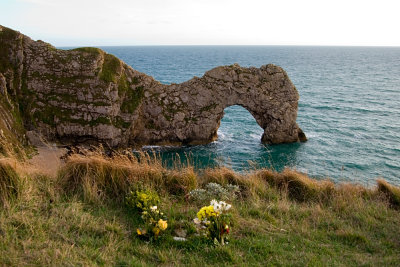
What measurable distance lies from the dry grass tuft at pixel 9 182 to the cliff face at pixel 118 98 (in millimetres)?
23441

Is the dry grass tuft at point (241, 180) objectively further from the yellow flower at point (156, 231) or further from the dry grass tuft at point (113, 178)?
the yellow flower at point (156, 231)

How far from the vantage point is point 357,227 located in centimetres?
841

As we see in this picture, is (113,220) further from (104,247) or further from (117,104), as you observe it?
(117,104)

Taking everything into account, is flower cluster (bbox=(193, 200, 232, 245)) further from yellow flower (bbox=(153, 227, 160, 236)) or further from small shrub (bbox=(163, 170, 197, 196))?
small shrub (bbox=(163, 170, 197, 196))

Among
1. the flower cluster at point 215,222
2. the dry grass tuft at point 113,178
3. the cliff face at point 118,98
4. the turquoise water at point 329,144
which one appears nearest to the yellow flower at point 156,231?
the flower cluster at point 215,222

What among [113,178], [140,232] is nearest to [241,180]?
[113,178]

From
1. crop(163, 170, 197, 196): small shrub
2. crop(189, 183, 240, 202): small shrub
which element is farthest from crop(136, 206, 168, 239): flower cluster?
crop(163, 170, 197, 196): small shrub

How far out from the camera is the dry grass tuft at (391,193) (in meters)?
10.7

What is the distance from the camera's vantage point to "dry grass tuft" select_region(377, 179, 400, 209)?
10655 mm

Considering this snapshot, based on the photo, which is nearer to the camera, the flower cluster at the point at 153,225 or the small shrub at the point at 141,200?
the flower cluster at the point at 153,225

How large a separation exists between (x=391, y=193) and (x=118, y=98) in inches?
1064

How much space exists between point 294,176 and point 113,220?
6.72 m

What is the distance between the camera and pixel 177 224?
7.52 metres

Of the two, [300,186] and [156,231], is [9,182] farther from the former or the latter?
[300,186]
